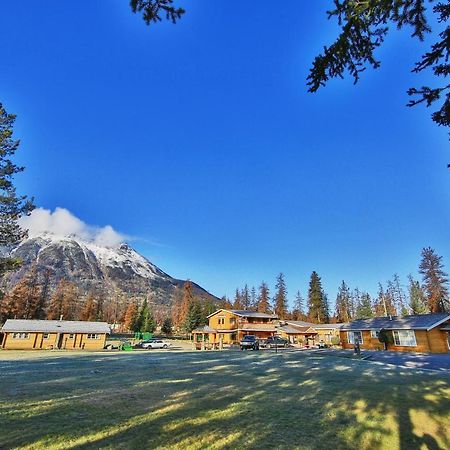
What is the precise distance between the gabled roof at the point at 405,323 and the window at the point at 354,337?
0.84 meters

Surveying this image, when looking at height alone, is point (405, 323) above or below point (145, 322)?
below

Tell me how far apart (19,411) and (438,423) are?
1064cm

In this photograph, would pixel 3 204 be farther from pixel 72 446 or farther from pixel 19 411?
pixel 72 446

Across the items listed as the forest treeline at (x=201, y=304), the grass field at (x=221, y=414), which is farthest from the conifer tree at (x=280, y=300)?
the grass field at (x=221, y=414)

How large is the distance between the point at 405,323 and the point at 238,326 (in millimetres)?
28615

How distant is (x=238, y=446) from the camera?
607 cm

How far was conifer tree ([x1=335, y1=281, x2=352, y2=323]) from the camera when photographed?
104m

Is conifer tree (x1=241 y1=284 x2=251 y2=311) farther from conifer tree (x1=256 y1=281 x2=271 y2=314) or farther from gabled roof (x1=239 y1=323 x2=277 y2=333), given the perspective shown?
gabled roof (x1=239 y1=323 x2=277 y2=333)

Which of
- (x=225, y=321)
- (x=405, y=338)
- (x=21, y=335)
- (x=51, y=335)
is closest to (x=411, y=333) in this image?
(x=405, y=338)

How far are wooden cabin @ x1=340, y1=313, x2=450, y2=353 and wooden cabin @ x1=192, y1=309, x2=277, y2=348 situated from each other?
16.7m

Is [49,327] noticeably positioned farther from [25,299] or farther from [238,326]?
[238,326]

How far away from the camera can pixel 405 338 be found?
4081 centimetres

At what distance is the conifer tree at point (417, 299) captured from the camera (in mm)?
78562

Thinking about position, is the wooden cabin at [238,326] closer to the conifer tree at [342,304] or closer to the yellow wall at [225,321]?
the yellow wall at [225,321]
